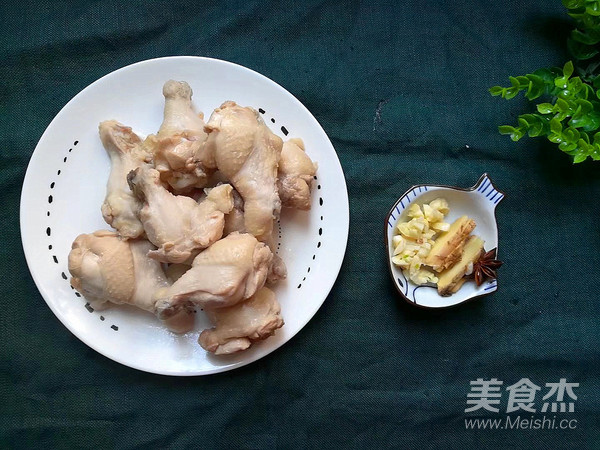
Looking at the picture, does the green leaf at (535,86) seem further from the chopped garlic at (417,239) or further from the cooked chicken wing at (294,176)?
the cooked chicken wing at (294,176)

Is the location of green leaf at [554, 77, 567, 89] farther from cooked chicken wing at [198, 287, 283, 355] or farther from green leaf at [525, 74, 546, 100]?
cooked chicken wing at [198, 287, 283, 355]

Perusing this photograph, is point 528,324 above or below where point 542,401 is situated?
above

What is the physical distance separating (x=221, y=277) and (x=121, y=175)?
466mm

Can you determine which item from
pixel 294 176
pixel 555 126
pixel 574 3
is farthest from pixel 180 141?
pixel 574 3

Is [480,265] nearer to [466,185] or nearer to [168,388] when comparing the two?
[466,185]

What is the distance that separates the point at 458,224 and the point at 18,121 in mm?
1524

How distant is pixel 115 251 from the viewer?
171 cm

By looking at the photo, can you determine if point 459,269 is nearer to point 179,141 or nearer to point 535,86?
point 535,86

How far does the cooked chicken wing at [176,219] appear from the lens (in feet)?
5.42

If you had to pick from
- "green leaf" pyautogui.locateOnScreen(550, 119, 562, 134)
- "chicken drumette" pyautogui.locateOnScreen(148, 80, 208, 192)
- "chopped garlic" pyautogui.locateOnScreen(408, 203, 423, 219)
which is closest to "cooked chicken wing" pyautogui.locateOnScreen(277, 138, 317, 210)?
"chicken drumette" pyautogui.locateOnScreen(148, 80, 208, 192)

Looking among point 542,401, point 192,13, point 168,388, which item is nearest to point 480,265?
point 542,401

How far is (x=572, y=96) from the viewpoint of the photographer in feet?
6.03

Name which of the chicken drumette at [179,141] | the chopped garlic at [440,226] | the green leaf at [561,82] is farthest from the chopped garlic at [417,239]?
the chicken drumette at [179,141]

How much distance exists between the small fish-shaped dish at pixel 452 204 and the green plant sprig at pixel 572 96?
21cm
